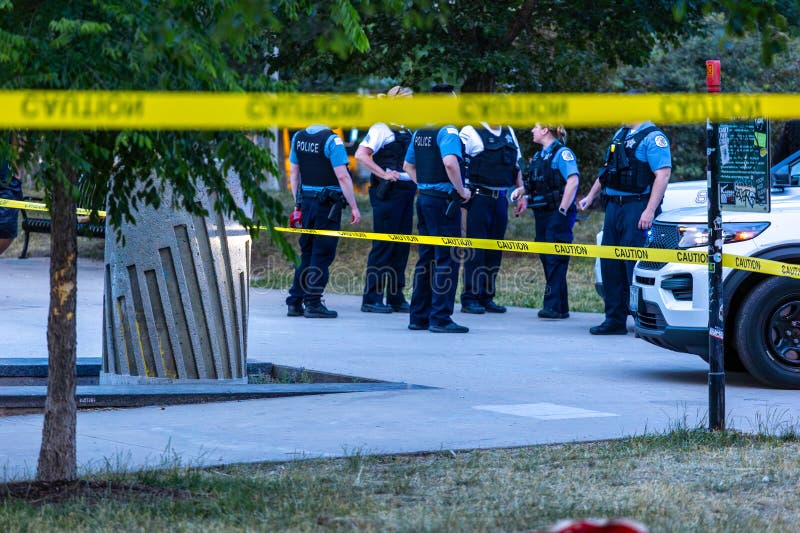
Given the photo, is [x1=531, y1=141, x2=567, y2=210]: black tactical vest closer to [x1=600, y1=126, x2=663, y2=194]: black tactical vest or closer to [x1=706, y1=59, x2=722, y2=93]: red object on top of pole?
[x1=600, y1=126, x2=663, y2=194]: black tactical vest

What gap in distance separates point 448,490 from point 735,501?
1156 millimetres

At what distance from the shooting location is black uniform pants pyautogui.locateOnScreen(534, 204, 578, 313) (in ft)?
42.8

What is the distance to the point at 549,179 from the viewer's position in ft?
42.7

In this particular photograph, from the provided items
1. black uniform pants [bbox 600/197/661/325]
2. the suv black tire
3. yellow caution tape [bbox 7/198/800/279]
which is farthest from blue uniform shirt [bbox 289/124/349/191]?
the suv black tire

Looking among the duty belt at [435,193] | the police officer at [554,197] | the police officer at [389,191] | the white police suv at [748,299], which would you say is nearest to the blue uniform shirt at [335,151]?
the police officer at [389,191]

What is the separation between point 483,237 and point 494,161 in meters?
0.76

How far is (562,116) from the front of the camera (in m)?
5.04

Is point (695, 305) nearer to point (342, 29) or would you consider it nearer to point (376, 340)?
point (376, 340)

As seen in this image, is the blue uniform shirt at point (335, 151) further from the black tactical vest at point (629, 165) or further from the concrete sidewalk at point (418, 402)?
the black tactical vest at point (629, 165)

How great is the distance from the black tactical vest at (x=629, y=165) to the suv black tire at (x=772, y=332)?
2681 mm

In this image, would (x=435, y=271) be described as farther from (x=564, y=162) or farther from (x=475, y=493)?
(x=475, y=493)

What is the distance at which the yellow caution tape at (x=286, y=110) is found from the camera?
4559 mm

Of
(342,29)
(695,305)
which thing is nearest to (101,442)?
(342,29)

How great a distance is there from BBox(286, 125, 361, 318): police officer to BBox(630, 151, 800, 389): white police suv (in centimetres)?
446
